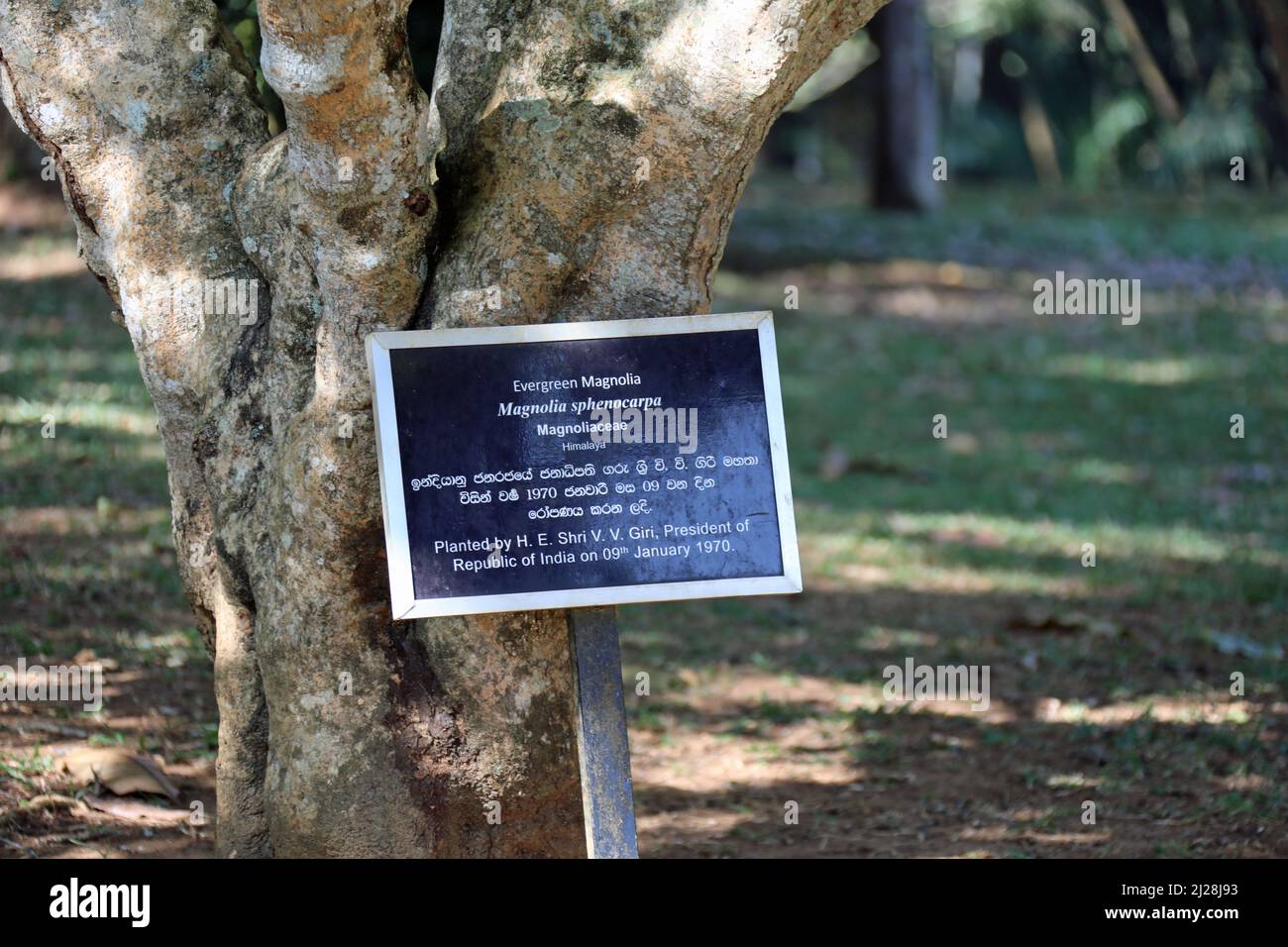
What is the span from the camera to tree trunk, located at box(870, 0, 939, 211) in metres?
16.0

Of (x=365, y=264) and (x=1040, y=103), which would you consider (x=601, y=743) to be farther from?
(x=1040, y=103)

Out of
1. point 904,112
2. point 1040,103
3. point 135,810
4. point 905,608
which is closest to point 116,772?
point 135,810

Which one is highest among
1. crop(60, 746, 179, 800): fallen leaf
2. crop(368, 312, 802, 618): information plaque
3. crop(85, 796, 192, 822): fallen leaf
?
crop(368, 312, 802, 618): information plaque

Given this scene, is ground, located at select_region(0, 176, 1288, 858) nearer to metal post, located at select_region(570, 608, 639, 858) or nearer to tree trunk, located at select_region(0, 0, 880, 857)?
tree trunk, located at select_region(0, 0, 880, 857)

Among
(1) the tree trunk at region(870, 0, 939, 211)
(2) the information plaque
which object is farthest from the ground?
(1) the tree trunk at region(870, 0, 939, 211)

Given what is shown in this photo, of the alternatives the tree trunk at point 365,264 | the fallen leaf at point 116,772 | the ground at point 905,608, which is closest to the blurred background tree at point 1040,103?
the ground at point 905,608

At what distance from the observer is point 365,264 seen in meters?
3.58

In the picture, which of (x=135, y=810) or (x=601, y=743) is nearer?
(x=601, y=743)

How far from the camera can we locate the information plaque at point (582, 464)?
345cm

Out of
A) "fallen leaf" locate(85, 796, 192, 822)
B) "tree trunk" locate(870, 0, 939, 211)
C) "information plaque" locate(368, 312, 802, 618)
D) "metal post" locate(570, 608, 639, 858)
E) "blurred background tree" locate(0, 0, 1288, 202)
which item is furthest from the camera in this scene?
"blurred background tree" locate(0, 0, 1288, 202)

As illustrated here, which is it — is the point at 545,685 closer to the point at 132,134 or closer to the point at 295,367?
the point at 295,367

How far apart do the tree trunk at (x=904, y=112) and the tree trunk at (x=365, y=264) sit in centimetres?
1276

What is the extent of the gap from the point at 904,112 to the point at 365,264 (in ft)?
44.4

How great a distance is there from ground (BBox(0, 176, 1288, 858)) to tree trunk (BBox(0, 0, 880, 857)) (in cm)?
88
